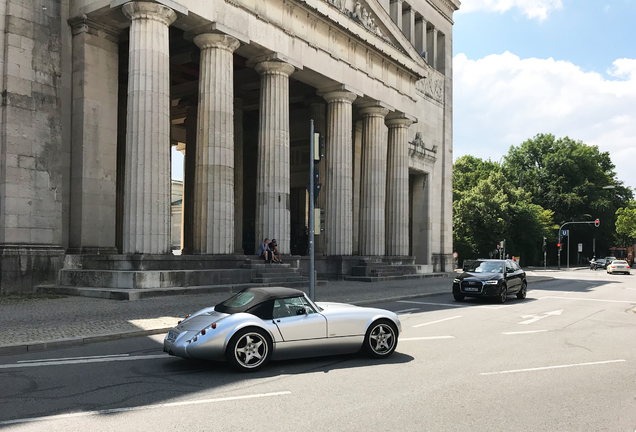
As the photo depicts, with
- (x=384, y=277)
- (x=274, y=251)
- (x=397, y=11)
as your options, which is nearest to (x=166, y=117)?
(x=274, y=251)

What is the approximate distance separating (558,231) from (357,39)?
5446cm

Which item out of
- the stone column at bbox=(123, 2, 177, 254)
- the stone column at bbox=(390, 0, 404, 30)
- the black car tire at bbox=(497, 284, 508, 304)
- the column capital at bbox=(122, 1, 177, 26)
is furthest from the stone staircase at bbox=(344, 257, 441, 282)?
the stone column at bbox=(390, 0, 404, 30)

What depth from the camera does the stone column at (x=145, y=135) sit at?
62.4 ft

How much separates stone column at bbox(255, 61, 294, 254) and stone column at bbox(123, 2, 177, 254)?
234 inches

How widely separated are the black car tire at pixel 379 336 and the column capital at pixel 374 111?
24026 mm

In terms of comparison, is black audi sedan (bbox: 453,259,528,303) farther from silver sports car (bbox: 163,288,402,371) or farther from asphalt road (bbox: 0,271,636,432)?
silver sports car (bbox: 163,288,402,371)

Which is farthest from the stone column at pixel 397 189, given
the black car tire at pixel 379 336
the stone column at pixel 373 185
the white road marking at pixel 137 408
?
the white road marking at pixel 137 408

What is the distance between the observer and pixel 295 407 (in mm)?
6203

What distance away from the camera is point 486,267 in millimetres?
20656

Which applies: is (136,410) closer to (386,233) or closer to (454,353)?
(454,353)

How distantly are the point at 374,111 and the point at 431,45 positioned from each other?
1491 cm

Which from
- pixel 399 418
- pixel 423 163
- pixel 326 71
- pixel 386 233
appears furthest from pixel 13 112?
pixel 423 163

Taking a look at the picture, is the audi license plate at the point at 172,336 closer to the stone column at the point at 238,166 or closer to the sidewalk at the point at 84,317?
the sidewalk at the point at 84,317

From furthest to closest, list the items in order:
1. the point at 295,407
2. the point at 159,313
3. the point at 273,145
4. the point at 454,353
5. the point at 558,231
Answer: the point at 558,231, the point at 273,145, the point at 159,313, the point at 454,353, the point at 295,407
